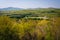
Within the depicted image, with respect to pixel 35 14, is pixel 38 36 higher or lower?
lower

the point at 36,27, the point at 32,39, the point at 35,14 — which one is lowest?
the point at 32,39

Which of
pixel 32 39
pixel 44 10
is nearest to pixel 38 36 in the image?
pixel 32 39

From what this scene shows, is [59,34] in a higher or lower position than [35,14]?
lower

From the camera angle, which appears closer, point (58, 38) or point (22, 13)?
point (58, 38)

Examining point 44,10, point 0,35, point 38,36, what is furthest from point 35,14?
point 0,35

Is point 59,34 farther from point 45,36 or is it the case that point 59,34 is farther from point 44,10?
point 44,10

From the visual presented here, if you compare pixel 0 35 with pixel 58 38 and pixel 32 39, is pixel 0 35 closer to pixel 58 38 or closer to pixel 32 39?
pixel 32 39
